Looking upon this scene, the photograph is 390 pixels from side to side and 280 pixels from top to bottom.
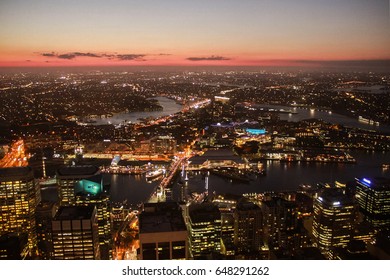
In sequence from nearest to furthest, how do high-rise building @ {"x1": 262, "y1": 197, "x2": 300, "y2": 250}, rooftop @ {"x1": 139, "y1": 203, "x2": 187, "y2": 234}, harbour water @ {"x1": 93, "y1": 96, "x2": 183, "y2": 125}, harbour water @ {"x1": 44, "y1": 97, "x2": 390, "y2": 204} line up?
1. rooftop @ {"x1": 139, "y1": 203, "x2": 187, "y2": 234}
2. high-rise building @ {"x1": 262, "y1": 197, "x2": 300, "y2": 250}
3. harbour water @ {"x1": 44, "y1": 97, "x2": 390, "y2": 204}
4. harbour water @ {"x1": 93, "y1": 96, "x2": 183, "y2": 125}

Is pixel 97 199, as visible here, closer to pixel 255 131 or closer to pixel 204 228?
pixel 204 228

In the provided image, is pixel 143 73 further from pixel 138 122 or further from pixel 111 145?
pixel 138 122

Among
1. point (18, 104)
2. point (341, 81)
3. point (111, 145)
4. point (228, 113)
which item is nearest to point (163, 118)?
point (228, 113)

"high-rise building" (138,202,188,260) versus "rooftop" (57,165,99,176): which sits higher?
"high-rise building" (138,202,188,260)

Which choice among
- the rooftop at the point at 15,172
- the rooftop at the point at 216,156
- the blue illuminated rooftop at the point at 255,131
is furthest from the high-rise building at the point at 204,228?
the blue illuminated rooftop at the point at 255,131

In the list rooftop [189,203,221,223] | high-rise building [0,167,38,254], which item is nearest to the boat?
high-rise building [0,167,38,254]

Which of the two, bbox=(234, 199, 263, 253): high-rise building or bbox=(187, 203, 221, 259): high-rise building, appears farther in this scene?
bbox=(234, 199, 263, 253): high-rise building

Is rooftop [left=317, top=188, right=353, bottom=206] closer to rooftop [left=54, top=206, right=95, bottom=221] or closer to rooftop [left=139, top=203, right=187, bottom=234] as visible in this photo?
rooftop [left=139, top=203, right=187, bottom=234]
